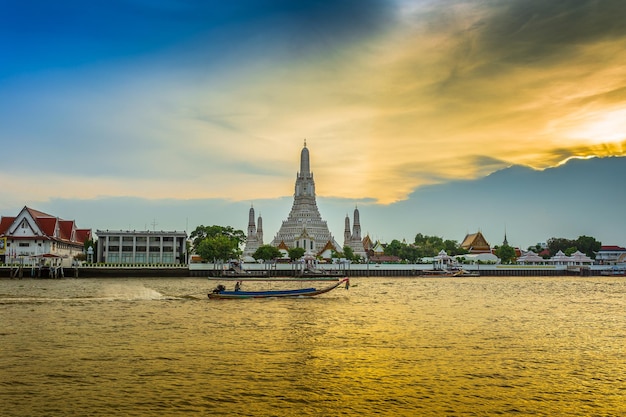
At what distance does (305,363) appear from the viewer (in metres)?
20.8

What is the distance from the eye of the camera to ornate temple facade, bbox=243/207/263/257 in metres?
155

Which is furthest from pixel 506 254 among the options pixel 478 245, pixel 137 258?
pixel 137 258

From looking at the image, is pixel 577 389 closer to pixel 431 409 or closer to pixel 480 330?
pixel 431 409

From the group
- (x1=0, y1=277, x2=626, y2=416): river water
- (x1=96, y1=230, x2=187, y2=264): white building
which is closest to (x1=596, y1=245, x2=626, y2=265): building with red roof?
(x1=96, y1=230, x2=187, y2=264): white building

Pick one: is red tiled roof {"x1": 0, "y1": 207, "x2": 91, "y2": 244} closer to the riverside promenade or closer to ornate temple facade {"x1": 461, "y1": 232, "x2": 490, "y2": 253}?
the riverside promenade

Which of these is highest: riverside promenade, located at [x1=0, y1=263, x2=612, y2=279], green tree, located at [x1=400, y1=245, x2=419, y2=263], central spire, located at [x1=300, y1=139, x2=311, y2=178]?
central spire, located at [x1=300, y1=139, x2=311, y2=178]

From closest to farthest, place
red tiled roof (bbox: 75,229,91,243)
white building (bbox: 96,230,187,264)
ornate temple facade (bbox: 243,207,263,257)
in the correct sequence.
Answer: white building (bbox: 96,230,187,264), red tiled roof (bbox: 75,229,91,243), ornate temple facade (bbox: 243,207,263,257)

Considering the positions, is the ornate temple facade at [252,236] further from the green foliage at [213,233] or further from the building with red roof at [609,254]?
the building with red roof at [609,254]

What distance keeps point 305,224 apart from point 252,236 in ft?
58.5

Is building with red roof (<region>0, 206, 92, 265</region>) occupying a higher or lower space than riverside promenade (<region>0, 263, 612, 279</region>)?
higher

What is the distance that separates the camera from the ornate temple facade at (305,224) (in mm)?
141875

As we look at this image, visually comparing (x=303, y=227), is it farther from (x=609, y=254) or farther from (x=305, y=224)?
(x=609, y=254)

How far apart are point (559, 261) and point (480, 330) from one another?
360 feet

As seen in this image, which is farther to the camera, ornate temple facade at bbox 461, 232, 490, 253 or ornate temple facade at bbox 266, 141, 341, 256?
ornate temple facade at bbox 461, 232, 490, 253
